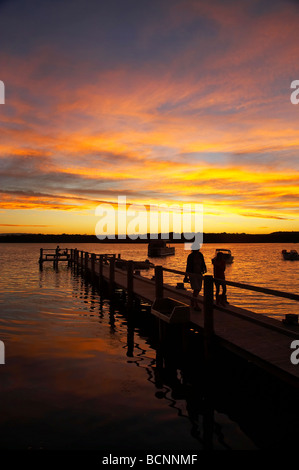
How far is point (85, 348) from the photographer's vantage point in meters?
10.8

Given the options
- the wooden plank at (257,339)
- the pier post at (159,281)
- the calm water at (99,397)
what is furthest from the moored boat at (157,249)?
the wooden plank at (257,339)

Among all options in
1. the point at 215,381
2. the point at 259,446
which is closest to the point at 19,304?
the point at 215,381

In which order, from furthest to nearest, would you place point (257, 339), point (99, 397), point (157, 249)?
point (157, 249) → point (257, 339) → point (99, 397)

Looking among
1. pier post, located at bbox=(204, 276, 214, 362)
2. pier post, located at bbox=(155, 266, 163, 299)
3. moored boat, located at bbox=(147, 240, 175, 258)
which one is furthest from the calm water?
moored boat, located at bbox=(147, 240, 175, 258)

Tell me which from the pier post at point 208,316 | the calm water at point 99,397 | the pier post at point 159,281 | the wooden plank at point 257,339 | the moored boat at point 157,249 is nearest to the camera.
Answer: the calm water at point 99,397

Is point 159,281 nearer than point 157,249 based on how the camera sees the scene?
Yes

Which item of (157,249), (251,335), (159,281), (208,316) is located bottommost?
(157,249)

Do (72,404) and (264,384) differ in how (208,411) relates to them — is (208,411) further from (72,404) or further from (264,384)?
(72,404)

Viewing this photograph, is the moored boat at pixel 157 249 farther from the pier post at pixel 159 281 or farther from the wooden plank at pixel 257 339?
the wooden plank at pixel 257 339

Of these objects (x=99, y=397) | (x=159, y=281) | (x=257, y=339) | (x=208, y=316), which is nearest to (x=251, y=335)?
(x=257, y=339)

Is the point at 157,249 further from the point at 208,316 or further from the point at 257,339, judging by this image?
the point at 257,339

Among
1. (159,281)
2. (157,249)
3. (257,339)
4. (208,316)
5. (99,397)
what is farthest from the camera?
(157,249)
